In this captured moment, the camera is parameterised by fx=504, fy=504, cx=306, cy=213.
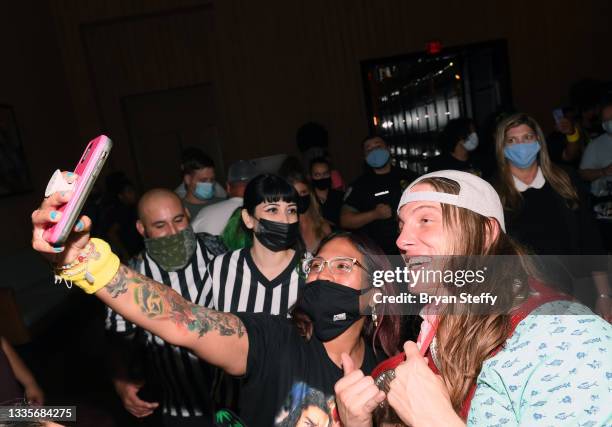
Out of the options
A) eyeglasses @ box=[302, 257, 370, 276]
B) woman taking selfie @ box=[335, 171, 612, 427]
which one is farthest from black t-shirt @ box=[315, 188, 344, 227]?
woman taking selfie @ box=[335, 171, 612, 427]

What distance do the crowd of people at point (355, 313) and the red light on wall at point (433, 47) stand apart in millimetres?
4068

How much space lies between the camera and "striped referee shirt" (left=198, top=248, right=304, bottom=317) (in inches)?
82.9

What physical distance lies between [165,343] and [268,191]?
2.65ft

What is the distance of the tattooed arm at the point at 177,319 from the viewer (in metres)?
1.17

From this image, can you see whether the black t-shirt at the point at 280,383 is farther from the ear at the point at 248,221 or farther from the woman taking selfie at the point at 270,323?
the ear at the point at 248,221

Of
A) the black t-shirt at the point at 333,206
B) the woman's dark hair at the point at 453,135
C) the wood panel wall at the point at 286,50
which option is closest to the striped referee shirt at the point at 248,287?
the black t-shirt at the point at 333,206

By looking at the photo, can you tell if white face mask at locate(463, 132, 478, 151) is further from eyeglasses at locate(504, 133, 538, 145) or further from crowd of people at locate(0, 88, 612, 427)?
eyeglasses at locate(504, 133, 538, 145)

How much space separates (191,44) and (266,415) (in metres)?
6.55

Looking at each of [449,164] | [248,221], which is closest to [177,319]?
[248,221]

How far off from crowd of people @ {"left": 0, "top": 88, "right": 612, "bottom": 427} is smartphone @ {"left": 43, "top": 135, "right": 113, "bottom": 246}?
28mm

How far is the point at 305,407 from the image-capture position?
144 cm

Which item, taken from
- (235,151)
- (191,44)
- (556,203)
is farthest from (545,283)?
(191,44)

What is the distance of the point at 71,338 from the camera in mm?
5020

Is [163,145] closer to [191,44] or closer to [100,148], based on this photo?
[191,44]
